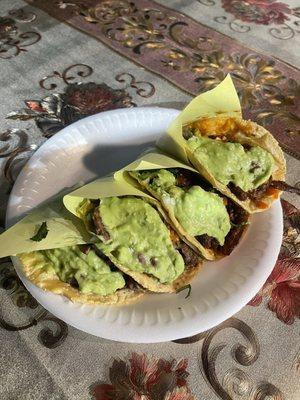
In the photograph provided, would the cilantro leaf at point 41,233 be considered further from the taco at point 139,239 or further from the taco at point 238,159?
the taco at point 238,159

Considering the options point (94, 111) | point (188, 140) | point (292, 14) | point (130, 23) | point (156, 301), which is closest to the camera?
point (156, 301)

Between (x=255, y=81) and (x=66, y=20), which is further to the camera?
(x=66, y=20)

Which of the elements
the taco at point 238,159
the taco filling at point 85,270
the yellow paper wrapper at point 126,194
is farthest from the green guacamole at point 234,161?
the taco filling at point 85,270

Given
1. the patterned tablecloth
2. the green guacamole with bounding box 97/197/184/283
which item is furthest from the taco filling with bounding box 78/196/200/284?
the patterned tablecloth

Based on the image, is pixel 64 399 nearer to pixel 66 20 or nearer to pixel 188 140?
pixel 188 140

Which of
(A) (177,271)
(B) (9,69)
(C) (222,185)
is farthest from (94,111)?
(A) (177,271)

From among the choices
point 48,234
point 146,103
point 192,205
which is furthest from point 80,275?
point 146,103

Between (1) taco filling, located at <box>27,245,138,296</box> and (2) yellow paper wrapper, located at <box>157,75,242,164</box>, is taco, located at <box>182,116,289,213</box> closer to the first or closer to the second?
(2) yellow paper wrapper, located at <box>157,75,242,164</box>
